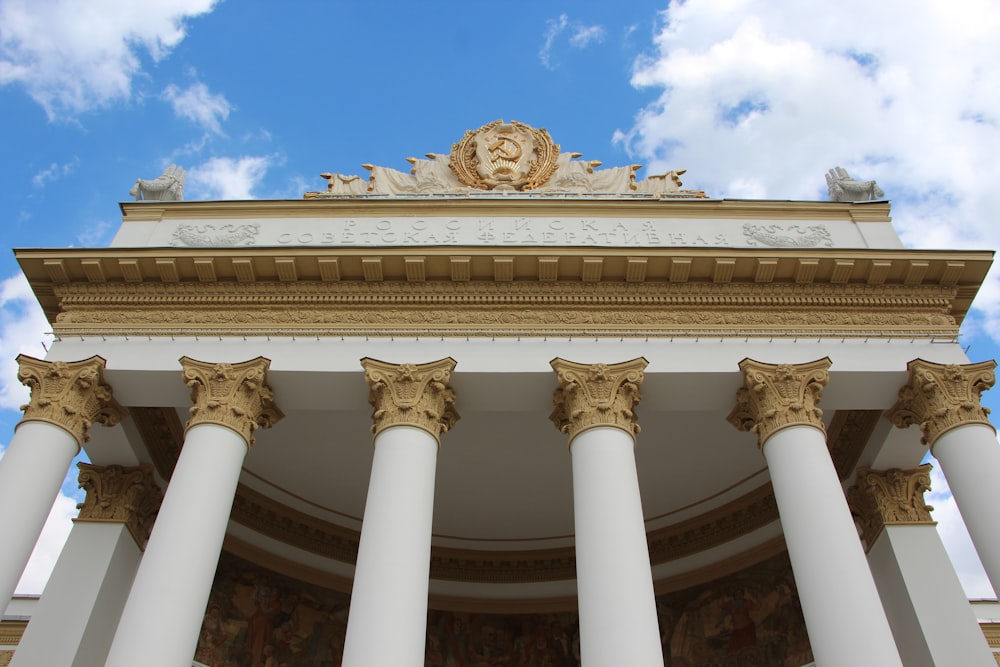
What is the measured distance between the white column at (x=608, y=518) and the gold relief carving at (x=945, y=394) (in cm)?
388

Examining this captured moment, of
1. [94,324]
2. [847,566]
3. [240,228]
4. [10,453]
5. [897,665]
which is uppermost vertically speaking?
[240,228]

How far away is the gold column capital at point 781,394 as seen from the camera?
1095 centimetres

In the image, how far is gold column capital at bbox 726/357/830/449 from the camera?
431 inches

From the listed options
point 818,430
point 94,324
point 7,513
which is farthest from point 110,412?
point 818,430

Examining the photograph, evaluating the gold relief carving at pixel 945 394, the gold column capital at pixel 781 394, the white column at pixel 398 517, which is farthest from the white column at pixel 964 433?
the white column at pixel 398 517

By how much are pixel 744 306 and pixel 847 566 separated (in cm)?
436

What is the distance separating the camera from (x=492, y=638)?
54.7 feet

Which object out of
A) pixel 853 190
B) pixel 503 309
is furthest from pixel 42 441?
pixel 853 190

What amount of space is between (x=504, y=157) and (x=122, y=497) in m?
9.00

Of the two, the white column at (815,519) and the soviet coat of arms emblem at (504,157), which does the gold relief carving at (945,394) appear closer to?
the white column at (815,519)

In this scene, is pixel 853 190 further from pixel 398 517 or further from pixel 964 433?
pixel 398 517

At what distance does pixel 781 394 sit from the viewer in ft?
36.8

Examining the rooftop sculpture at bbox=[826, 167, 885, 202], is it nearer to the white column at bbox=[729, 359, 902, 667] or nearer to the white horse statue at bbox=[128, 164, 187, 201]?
the white column at bbox=[729, 359, 902, 667]

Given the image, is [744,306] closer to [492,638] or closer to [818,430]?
[818,430]
